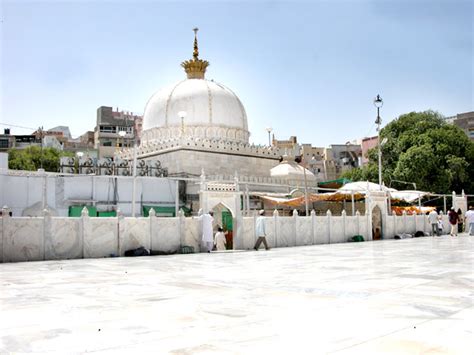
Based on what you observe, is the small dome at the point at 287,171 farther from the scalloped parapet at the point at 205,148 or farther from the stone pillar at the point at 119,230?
the stone pillar at the point at 119,230

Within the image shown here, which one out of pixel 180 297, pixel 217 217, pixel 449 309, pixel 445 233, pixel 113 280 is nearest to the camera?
pixel 449 309

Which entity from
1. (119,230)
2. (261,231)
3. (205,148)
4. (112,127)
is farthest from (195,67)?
(112,127)

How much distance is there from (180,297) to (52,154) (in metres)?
43.7

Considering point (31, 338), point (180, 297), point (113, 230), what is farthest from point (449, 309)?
point (113, 230)

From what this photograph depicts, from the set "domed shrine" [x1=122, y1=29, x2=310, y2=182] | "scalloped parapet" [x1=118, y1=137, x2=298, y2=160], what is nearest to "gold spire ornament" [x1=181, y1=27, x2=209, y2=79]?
"domed shrine" [x1=122, y1=29, x2=310, y2=182]

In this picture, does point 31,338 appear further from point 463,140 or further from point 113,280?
point 463,140

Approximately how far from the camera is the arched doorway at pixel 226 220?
62.7ft

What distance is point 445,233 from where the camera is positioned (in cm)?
2964

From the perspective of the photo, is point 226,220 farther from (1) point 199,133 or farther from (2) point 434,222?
(1) point 199,133


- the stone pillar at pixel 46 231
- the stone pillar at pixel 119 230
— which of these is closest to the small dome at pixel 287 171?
the stone pillar at pixel 119 230

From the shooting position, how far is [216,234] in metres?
18.3

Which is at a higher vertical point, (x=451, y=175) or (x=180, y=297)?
(x=451, y=175)

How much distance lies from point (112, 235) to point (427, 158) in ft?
91.1

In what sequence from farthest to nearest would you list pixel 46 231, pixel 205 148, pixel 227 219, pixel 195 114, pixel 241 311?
pixel 195 114, pixel 205 148, pixel 227 219, pixel 46 231, pixel 241 311
